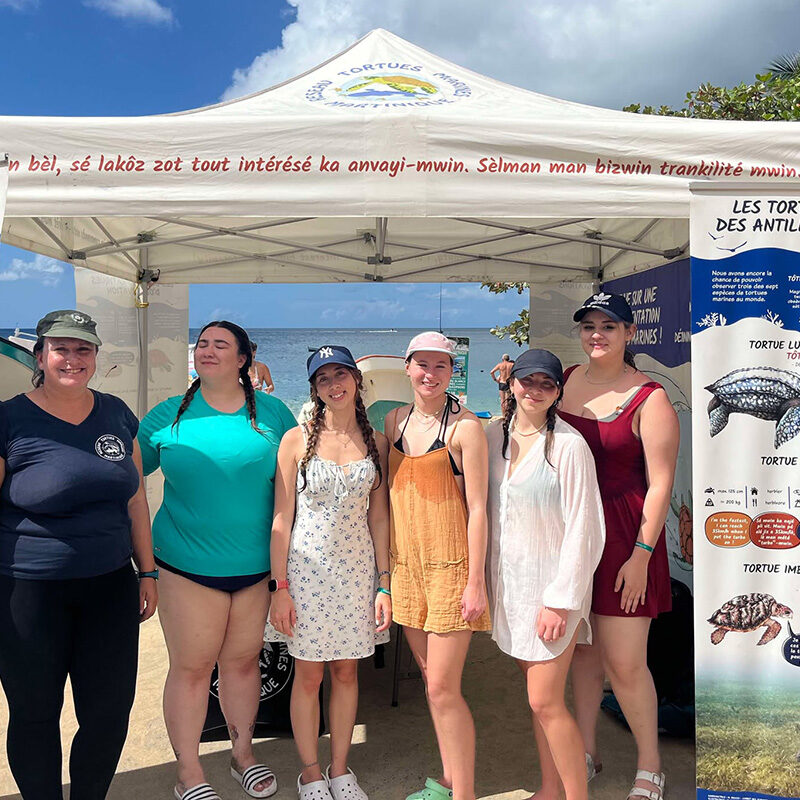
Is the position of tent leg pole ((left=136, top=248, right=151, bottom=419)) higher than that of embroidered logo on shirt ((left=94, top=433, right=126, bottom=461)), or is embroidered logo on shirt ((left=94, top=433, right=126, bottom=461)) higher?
tent leg pole ((left=136, top=248, right=151, bottom=419))

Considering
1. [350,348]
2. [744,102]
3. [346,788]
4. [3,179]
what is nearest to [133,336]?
[3,179]

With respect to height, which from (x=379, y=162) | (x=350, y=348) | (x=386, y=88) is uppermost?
(x=350, y=348)

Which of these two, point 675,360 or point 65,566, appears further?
point 675,360

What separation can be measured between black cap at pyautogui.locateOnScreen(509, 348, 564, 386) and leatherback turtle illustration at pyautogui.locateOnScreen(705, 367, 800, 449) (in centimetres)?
61

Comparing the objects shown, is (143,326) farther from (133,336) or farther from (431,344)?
(431,344)

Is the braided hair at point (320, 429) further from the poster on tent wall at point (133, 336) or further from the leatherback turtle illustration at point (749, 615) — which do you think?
the poster on tent wall at point (133, 336)

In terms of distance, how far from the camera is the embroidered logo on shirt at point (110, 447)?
2119 millimetres

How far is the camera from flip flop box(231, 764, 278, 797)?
8.41 feet

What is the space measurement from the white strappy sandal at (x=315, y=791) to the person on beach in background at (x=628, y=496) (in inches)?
42.6

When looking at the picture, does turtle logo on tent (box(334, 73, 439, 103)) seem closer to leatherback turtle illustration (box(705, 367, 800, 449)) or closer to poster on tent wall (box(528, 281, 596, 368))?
leatherback turtle illustration (box(705, 367, 800, 449))

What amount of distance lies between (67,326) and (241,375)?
609mm

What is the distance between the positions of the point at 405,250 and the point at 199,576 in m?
3.30

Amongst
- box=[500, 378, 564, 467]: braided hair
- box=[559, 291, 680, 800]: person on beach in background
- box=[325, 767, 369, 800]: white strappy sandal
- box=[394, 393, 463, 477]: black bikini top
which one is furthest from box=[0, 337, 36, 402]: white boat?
box=[559, 291, 680, 800]: person on beach in background

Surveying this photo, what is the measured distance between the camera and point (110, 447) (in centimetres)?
214
